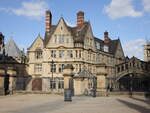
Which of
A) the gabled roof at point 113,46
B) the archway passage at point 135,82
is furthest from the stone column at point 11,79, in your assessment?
the gabled roof at point 113,46

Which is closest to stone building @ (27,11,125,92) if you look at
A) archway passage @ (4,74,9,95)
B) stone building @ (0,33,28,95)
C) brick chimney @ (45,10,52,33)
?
brick chimney @ (45,10,52,33)

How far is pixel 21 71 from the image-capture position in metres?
51.8

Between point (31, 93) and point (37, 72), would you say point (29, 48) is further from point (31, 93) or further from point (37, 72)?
point (31, 93)

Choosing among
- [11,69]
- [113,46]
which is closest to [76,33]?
[113,46]

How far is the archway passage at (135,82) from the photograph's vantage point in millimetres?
50469

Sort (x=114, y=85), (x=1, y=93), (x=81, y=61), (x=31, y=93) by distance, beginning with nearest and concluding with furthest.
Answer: (x=1, y=93) < (x=31, y=93) < (x=81, y=61) < (x=114, y=85)

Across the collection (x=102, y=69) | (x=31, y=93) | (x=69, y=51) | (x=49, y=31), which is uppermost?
(x=49, y=31)

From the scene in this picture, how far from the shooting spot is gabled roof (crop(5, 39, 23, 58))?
55338mm

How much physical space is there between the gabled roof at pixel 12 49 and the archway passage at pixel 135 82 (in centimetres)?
2651

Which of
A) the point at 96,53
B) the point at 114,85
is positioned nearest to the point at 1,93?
the point at 96,53

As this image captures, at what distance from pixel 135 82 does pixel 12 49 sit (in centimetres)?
3137

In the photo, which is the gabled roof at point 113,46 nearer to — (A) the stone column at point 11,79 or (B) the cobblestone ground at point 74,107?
(A) the stone column at point 11,79

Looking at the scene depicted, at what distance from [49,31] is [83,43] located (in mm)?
8433

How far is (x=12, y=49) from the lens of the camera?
2215 inches
